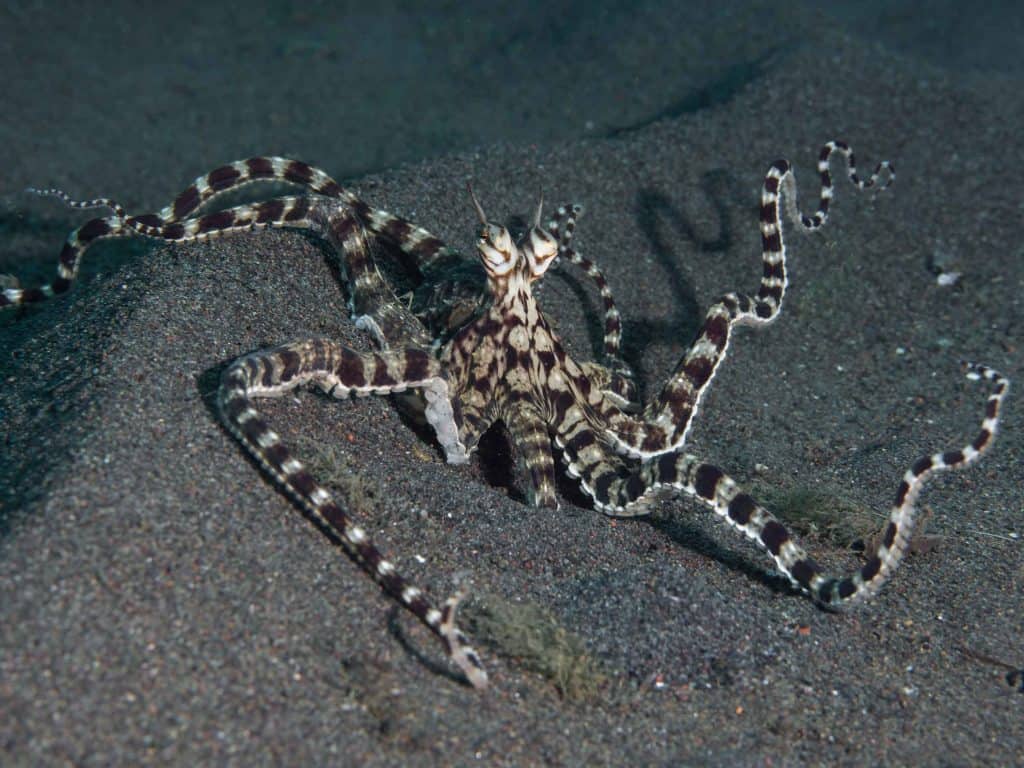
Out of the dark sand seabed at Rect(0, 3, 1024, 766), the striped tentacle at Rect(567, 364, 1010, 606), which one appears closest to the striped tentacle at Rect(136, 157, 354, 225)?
the dark sand seabed at Rect(0, 3, 1024, 766)

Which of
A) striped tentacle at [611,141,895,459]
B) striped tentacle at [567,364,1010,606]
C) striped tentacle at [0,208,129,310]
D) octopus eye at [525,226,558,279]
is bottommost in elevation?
striped tentacle at [567,364,1010,606]

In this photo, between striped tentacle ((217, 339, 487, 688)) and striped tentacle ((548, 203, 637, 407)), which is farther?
striped tentacle ((548, 203, 637, 407))

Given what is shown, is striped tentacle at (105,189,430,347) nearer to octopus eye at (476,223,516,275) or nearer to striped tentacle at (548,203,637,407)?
octopus eye at (476,223,516,275)

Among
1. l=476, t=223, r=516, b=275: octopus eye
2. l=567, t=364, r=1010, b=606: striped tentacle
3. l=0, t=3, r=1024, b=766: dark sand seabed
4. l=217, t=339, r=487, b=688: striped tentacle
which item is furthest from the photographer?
l=476, t=223, r=516, b=275: octopus eye

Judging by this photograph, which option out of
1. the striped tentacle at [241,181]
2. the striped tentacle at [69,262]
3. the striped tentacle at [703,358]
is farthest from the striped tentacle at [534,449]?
the striped tentacle at [69,262]

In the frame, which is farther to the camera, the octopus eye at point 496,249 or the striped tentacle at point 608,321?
the striped tentacle at point 608,321

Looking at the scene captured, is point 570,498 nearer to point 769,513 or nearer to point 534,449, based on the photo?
point 534,449

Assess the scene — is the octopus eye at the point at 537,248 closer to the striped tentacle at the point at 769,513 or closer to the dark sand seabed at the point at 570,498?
the striped tentacle at the point at 769,513
